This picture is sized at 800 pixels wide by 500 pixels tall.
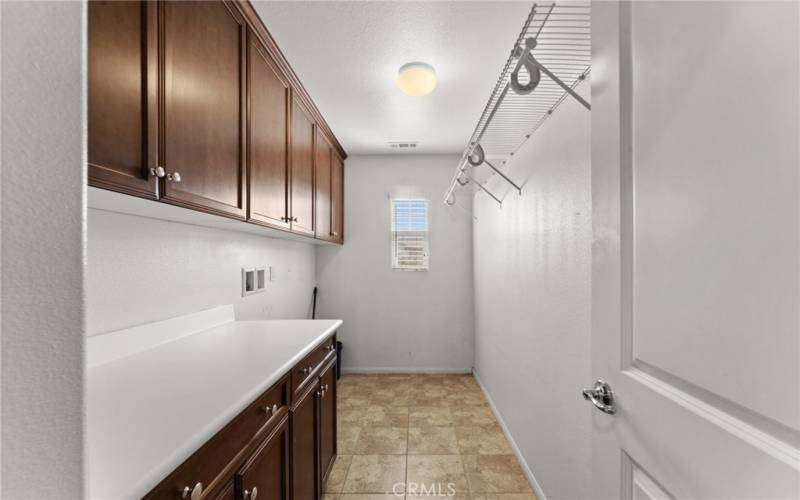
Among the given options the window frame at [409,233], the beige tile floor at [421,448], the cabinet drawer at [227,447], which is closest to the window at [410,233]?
the window frame at [409,233]

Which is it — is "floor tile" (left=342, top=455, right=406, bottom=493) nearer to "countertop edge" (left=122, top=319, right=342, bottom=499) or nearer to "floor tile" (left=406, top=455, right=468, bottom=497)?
"floor tile" (left=406, top=455, right=468, bottom=497)

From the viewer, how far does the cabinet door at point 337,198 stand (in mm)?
3244

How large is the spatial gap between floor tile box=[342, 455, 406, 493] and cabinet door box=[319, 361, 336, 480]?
16cm

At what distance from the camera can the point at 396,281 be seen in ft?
12.5

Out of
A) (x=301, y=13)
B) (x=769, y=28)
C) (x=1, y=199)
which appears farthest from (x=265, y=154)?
(x=769, y=28)

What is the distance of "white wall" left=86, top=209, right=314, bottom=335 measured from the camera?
120 cm

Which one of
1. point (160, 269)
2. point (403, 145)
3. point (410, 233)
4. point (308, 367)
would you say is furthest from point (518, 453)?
point (403, 145)

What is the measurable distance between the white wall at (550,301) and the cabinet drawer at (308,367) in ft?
3.70

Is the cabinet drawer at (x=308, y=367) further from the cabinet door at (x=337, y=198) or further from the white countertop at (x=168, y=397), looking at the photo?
the cabinet door at (x=337, y=198)

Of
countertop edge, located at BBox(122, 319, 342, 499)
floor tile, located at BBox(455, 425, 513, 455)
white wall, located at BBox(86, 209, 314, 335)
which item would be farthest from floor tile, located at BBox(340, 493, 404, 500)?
white wall, located at BBox(86, 209, 314, 335)

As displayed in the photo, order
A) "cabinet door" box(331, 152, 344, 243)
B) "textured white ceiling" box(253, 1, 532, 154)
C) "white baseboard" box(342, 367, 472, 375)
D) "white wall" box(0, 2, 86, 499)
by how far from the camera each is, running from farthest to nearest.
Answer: "white baseboard" box(342, 367, 472, 375)
"cabinet door" box(331, 152, 344, 243)
"textured white ceiling" box(253, 1, 532, 154)
"white wall" box(0, 2, 86, 499)

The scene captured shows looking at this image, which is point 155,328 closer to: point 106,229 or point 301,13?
point 106,229

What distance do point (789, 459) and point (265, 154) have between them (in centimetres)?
187

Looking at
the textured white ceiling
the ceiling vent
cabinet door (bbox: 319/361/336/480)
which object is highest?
the textured white ceiling
